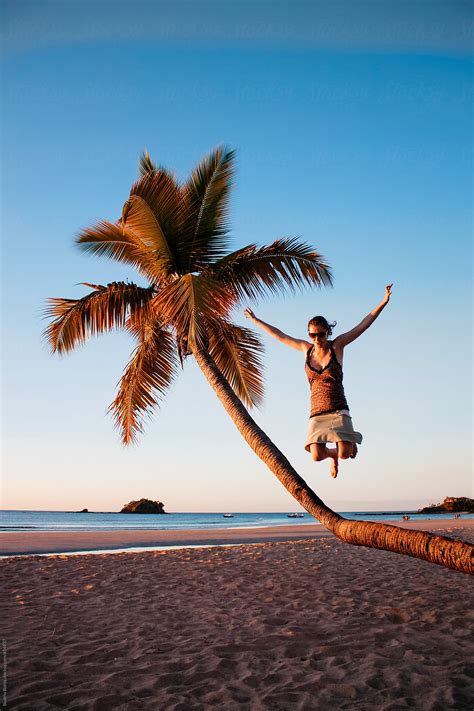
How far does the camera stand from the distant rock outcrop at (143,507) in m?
98.2

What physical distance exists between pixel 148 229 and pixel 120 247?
4.04 ft

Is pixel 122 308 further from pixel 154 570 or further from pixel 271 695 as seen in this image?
pixel 271 695

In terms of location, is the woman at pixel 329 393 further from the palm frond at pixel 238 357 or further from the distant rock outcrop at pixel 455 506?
the distant rock outcrop at pixel 455 506

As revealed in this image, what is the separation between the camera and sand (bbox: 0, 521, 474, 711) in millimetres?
4402

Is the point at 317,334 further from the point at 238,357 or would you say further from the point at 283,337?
the point at 238,357

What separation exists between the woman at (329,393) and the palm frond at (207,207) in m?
4.20

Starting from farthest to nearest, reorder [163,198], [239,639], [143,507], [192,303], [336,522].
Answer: [143,507] < [163,198] < [192,303] < [336,522] < [239,639]

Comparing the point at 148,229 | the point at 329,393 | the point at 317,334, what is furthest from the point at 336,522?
the point at 148,229

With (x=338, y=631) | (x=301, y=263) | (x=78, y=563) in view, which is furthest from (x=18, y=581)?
(x=301, y=263)

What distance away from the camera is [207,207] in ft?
34.8

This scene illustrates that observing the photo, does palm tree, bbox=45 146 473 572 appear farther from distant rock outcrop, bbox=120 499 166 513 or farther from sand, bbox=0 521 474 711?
distant rock outcrop, bbox=120 499 166 513

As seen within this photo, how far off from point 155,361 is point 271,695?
25.9ft

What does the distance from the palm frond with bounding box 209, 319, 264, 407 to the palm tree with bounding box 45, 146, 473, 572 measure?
0.07 ft

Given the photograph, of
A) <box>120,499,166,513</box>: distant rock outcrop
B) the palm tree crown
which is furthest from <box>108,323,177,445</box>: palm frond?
<box>120,499,166,513</box>: distant rock outcrop
